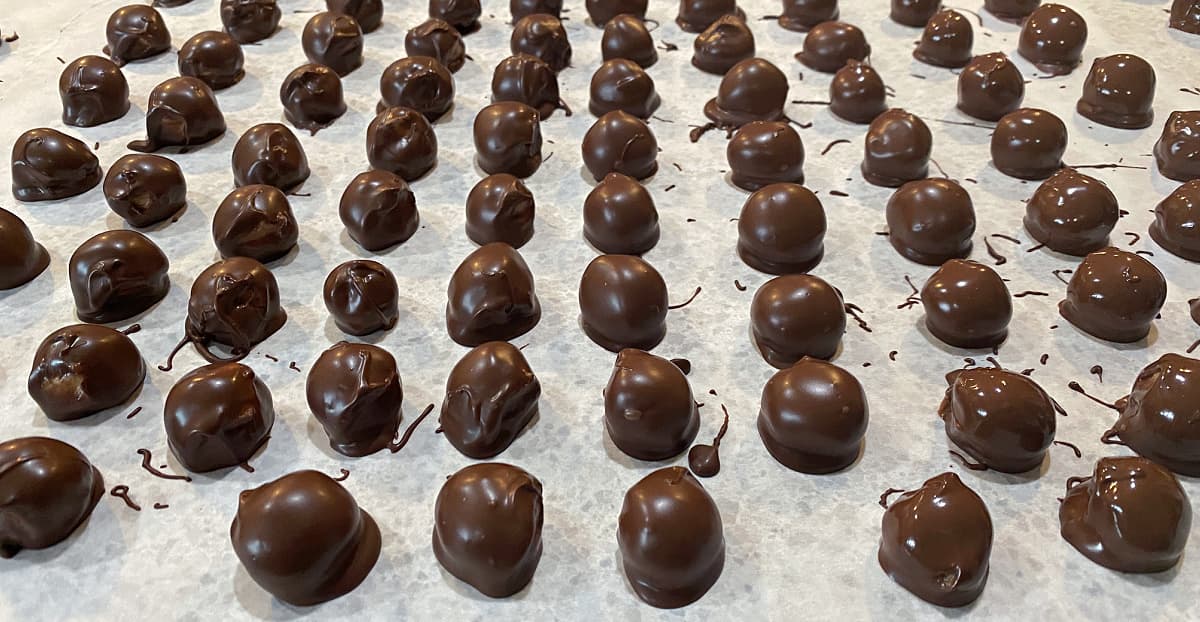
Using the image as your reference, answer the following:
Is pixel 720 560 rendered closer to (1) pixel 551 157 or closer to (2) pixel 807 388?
(2) pixel 807 388

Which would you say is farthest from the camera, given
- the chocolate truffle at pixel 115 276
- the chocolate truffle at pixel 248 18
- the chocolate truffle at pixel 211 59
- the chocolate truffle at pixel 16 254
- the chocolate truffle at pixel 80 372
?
the chocolate truffle at pixel 248 18

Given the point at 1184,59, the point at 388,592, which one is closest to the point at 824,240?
the point at 388,592

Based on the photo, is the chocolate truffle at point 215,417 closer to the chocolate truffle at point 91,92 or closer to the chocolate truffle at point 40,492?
the chocolate truffle at point 40,492

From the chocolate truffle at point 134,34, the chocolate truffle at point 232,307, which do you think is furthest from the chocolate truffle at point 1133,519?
the chocolate truffle at point 134,34

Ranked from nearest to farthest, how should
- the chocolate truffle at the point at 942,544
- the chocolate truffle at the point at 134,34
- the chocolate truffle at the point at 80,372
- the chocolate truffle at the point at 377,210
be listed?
the chocolate truffle at the point at 942,544 < the chocolate truffle at the point at 80,372 < the chocolate truffle at the point at 377,210 < the chocolate truffle at the point at 134,34

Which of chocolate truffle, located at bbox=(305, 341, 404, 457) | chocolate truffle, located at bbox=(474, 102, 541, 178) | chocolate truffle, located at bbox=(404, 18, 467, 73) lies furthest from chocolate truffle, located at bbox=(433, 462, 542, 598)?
chocolate truffle, located at bbox=(404, 18, 467, 73)

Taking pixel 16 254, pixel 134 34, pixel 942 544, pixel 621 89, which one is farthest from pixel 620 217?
pixel 134 34

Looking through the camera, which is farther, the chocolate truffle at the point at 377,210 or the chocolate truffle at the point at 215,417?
the chocolate truffle at the point at 377,210
